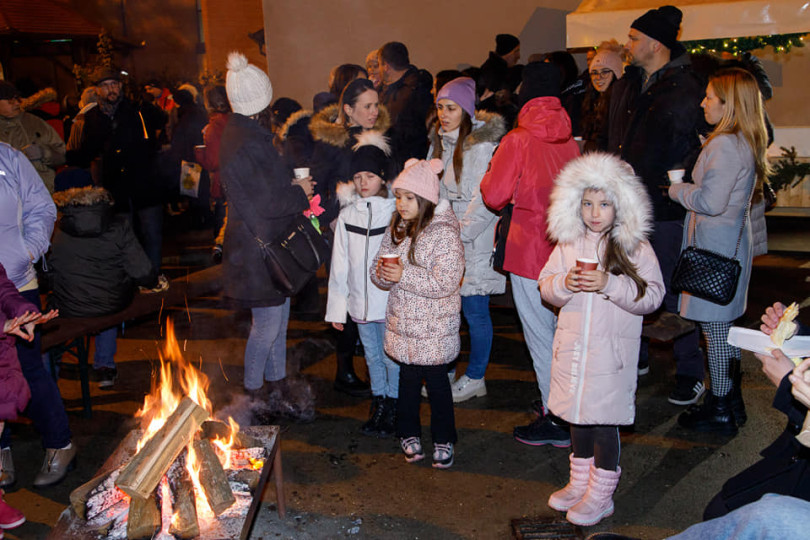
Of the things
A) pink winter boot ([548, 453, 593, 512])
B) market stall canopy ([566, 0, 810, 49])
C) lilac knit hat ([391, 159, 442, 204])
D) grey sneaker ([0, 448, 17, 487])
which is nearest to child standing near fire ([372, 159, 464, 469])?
lilac knit hat ([391, 159, 442, 204])

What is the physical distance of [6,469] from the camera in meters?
4.49

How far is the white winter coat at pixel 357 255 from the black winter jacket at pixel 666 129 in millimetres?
2049

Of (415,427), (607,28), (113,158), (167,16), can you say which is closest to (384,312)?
(415,427)

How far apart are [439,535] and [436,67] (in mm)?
9418

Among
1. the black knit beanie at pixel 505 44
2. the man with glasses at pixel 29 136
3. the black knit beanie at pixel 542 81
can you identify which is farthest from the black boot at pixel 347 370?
the black knit beanie at pixel 505 44

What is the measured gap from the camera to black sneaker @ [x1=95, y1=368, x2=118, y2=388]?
19.5 ft

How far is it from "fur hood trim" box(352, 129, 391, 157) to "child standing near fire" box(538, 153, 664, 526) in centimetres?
154

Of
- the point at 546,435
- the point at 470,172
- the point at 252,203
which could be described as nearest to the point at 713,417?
the point at 546,435

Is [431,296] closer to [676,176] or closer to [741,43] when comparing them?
[676,176]

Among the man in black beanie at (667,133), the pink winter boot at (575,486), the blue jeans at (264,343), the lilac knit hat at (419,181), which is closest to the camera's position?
the pink winter boot at (575,486)

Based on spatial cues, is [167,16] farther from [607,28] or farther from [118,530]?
[118,530]

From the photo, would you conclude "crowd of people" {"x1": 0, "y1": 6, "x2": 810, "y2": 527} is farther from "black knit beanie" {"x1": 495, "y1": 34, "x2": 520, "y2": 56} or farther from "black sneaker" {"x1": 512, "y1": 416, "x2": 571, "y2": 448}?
"black knit beanie" {"x1": 495, "y1": 34, "x2": 520, "y2": 56}

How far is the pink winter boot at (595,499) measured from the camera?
3.83 meters

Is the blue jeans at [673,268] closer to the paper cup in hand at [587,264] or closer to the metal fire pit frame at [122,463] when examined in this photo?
the paper cup in hand at [587,264]
